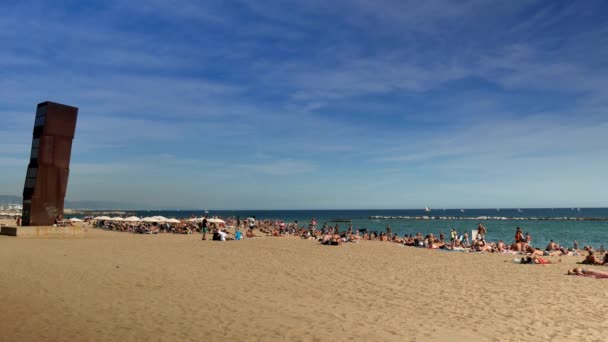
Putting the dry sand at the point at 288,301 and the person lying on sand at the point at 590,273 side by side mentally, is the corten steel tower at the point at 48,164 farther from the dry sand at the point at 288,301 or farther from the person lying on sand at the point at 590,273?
the person lying on sand at the point at 590,273

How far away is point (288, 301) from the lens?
30.4 ft

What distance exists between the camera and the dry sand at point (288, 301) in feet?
22.8

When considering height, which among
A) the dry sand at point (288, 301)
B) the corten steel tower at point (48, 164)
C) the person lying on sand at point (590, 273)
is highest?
the corten steel tower at point (48, 164)

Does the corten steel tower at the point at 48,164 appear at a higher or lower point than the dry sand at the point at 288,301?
higher

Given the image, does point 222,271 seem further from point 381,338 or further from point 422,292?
point 381,338

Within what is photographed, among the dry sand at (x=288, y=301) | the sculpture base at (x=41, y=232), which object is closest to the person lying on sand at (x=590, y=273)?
the dry sand at (x=288, y=301)

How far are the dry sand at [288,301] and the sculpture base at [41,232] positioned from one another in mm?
8916

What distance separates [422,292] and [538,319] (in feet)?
9.56

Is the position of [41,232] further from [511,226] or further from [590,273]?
[511,226]

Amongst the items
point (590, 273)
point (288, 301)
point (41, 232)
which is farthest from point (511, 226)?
point (288, 301)

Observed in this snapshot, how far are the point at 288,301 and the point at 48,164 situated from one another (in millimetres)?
20370

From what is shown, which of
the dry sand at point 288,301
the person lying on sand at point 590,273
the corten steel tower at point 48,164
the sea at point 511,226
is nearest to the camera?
the dry sand at point 288,301

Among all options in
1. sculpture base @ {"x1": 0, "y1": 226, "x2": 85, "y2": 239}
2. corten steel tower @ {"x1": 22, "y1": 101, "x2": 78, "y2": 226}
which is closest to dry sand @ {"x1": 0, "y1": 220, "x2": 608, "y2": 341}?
sculpture base @ {"x1": 0, "y1": 226, "x2": 85, "y2": 239}

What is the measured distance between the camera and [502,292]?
10.7 metres
